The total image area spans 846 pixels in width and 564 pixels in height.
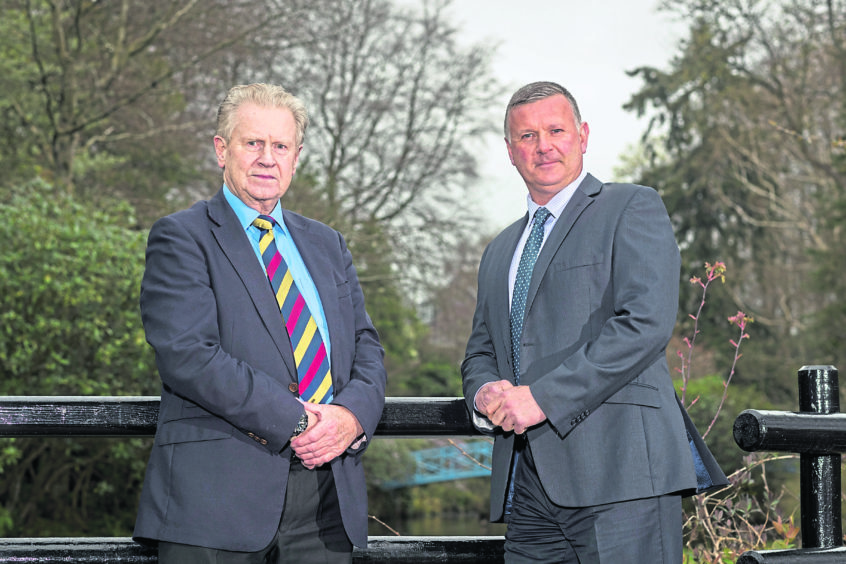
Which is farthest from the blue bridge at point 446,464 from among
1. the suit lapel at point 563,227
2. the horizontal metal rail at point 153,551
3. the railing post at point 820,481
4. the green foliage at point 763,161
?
the railing post at point 820,481

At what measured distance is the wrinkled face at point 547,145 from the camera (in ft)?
9.33

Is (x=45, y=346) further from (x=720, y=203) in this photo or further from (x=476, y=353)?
(x=720, y=203)

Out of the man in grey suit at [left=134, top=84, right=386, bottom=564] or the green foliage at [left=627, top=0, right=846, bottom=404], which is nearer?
the man in grey suit at [left=134, top=84, right=386, bottom=564]

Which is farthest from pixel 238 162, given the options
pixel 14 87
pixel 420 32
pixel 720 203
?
pixel 720 203

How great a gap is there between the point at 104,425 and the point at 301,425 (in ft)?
2.25

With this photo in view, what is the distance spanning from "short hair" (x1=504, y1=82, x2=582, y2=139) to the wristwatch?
1139 millimetres

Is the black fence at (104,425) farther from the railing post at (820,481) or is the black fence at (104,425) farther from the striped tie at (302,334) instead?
the railing post at (820,481)

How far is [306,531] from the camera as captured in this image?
253 cm

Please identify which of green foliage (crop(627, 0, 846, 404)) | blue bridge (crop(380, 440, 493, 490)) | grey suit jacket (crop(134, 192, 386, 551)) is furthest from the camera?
blue bridge (crop(380, 440, 493, 490))

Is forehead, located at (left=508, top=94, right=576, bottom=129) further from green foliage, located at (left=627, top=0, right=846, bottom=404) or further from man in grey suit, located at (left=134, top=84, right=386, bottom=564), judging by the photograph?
green foliage, located at (left=627, top=0, right=846, bottom=404)

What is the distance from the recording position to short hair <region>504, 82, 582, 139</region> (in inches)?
113

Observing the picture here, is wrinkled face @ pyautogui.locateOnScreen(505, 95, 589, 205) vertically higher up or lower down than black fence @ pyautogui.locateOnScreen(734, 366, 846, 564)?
higher up

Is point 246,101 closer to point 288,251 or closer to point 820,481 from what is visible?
point 288,251

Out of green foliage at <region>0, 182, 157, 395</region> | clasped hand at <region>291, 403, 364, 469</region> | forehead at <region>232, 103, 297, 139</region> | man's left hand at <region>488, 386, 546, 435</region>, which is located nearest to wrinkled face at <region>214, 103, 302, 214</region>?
→ forehead at <region>232, 103, 297, 139</region>
